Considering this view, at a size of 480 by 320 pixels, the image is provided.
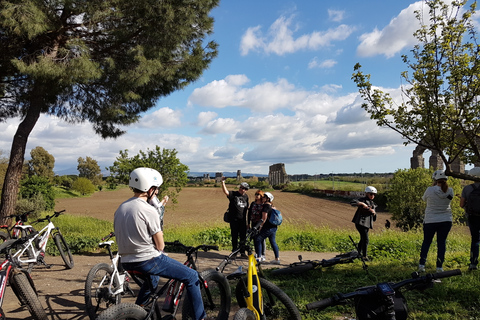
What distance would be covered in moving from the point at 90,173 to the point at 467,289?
8327 cm

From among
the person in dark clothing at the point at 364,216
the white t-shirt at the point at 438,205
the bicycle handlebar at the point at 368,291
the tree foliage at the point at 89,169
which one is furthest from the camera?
the tree foliage at the point at 89,169

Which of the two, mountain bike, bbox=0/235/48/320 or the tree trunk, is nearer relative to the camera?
mountain bike, bbox=0/235/48/320

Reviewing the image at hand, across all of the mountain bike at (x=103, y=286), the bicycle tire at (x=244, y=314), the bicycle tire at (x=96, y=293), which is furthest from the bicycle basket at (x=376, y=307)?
the bicycle tire at (x=96, y=293)

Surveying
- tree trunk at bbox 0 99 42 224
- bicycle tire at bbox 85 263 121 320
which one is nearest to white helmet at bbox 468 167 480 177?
bicycle tire at bbox 85 263 121 320

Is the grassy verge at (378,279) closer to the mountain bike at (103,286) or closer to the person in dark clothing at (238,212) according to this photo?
the person in dark clothing at (238,212)

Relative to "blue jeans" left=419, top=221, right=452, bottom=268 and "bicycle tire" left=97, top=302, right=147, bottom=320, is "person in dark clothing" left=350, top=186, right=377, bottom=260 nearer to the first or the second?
"blue jeans" left=419, top=221, right=452, bottom=268

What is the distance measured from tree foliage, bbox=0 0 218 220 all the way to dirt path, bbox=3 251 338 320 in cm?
460

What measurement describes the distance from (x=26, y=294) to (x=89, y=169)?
8124 centimetres

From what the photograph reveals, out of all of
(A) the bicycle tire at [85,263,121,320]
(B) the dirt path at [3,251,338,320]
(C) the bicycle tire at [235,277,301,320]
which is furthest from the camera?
(B) the dirt path at [3,251,338,320]

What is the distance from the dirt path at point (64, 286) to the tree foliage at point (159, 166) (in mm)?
4655

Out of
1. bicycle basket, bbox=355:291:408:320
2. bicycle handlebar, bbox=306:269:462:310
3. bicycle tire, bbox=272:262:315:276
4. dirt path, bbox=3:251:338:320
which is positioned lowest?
dirt path, bbox=3:251:338:320

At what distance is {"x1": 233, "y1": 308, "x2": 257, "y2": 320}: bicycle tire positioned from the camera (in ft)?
10.5

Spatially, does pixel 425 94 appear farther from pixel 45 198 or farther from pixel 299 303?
pixel 45 198

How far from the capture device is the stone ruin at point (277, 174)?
80.6m
